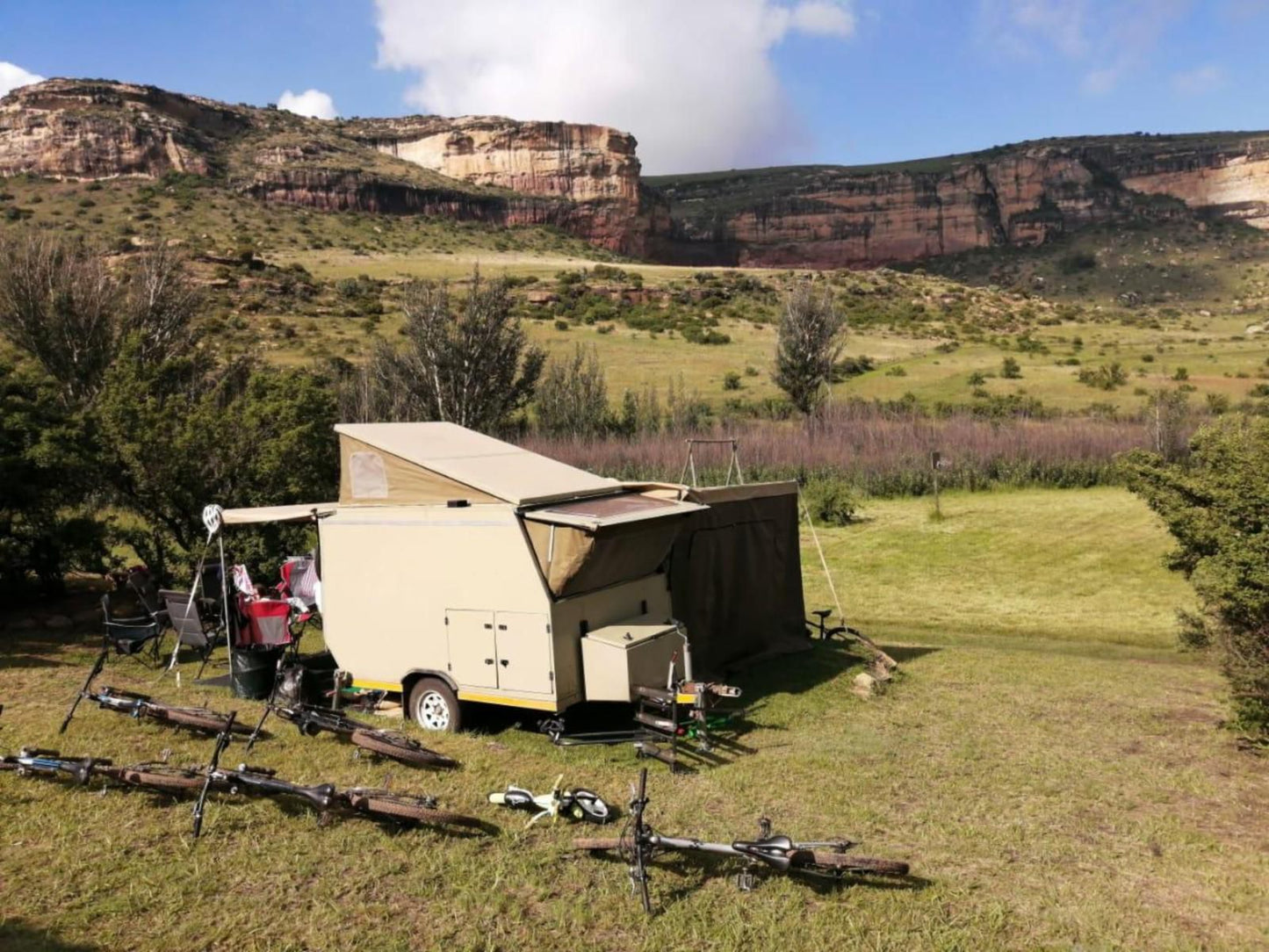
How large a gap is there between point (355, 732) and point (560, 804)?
189 centimetres

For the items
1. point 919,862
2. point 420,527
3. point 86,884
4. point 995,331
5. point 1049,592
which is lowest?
point 1049,592

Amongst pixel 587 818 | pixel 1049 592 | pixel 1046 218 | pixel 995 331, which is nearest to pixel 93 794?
pixel 587 818

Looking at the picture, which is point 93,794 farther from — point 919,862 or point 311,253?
point 311,253

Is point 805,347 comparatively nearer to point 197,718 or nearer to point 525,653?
point 525,653

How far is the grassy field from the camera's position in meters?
4.62

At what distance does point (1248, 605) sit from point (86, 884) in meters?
8.53

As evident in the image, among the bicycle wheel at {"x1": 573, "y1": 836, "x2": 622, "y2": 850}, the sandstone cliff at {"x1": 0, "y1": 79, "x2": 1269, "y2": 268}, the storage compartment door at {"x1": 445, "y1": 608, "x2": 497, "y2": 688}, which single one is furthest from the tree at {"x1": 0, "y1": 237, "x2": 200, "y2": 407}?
the sandstone cliff at {"x1": 0, "y1": 79, "x2": 1269, "y2": 268}

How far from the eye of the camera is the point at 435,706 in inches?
314

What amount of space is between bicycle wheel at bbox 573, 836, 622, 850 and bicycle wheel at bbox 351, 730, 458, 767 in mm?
1646

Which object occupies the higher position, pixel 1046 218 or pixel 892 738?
pixel 1046 218

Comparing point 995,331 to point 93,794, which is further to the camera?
point 995,331

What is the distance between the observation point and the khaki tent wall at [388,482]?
784 cm

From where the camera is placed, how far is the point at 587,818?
5.96 m

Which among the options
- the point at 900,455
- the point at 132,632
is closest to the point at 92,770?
the point at 132,632
